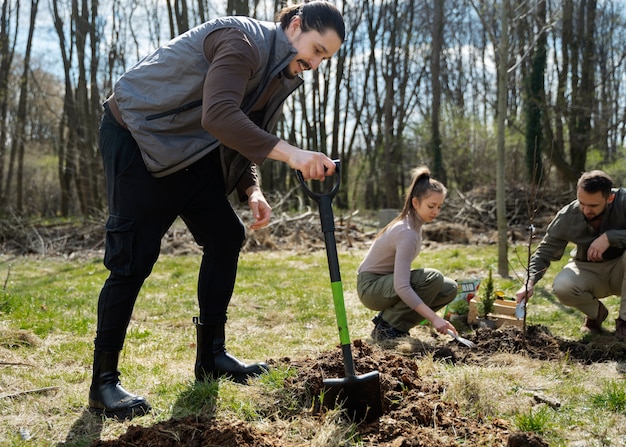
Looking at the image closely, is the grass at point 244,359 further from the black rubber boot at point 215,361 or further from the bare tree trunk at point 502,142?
the bare tree trunk at point 502,142

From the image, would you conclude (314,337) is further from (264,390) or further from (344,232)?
(344,232)

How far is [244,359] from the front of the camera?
12.2 ft

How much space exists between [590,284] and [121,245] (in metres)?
3.48

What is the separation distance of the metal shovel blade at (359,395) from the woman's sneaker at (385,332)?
1673 mm

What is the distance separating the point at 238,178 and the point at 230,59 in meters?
0.70

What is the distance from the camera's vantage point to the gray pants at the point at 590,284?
4.32 metres

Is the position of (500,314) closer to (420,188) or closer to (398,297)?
(398,297)

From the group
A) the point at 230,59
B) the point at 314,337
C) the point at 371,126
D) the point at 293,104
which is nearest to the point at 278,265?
the point at 314,337

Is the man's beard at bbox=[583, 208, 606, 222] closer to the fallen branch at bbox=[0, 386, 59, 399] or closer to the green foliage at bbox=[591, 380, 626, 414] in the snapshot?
the green foliage at bbox=[591, 380, 626, 414]

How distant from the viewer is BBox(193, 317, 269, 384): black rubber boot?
9.61 feet

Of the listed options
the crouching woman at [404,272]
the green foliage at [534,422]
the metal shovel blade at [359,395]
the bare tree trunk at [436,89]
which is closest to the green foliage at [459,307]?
the crouching woman at [404,272]

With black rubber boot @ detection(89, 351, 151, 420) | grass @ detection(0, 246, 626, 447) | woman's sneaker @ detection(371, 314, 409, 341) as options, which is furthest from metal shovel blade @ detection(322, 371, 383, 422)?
woman's sneaker @ detection(371, 314, 409, 341)

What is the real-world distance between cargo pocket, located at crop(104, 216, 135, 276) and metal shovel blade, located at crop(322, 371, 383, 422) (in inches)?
39.3

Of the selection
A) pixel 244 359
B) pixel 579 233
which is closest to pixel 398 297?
pixel 244 359
